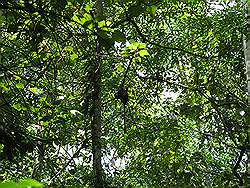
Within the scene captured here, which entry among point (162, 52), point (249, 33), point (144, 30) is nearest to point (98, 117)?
point (249, 33)

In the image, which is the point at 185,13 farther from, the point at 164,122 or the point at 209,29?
the point at 164,122

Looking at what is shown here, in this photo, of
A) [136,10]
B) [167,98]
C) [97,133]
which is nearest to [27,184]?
[136,10]

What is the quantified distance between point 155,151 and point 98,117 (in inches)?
54.2

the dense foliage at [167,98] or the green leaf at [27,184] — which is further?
the dense foliage at [167,98]

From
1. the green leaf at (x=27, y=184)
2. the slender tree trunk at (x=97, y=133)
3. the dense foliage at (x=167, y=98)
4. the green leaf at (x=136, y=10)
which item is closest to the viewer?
the green leaf at (x=27, y=184)

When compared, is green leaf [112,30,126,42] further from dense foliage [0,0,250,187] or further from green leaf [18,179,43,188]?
green leaf [18,179,43,188]

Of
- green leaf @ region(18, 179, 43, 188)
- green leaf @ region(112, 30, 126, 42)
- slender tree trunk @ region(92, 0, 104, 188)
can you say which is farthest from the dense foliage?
green leaf @ region(18, 179, 43, 188)

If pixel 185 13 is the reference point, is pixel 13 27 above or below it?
below

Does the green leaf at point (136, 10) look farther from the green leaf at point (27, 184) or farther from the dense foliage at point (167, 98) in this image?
the green leaf at point (27, 184)

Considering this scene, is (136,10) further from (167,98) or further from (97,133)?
(167,98)

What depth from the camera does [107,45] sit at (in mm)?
2016

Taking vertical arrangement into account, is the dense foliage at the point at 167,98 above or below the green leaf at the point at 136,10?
above

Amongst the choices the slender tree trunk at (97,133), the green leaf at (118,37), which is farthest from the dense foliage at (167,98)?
the green leaf at (118,37)

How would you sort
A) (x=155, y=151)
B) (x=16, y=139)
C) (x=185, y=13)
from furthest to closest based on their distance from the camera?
(x=185, y=13), (x=155, y=151), (x=16, y=139)
